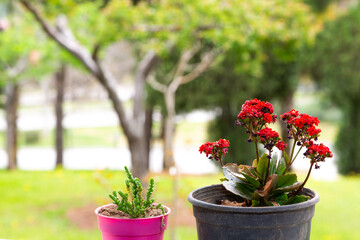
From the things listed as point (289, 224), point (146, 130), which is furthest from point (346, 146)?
point (289, 224)

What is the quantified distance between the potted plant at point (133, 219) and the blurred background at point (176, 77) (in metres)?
0.22

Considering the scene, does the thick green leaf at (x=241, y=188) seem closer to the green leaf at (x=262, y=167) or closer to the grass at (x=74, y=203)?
the green leaf at (x=262, y=167)

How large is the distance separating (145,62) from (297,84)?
3.91 metres

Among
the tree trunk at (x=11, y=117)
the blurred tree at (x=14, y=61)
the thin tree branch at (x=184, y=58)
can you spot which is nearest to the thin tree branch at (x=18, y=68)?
the blurred tree at (x=14, y=61)

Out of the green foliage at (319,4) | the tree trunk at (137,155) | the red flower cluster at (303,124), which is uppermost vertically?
the green foliage at (319,4)

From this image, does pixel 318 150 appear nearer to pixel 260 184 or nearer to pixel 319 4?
pixel 260 184

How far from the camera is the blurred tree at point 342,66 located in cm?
770

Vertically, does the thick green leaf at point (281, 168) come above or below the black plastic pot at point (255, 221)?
above

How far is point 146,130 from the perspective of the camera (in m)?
9.91

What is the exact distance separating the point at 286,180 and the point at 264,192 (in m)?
0.08

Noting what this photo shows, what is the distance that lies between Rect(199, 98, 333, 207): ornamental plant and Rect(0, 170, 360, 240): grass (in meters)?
2.63

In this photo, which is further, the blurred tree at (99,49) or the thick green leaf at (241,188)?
the blurred tree at (99,49)

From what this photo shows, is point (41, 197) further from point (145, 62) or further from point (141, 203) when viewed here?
point (141, 203)

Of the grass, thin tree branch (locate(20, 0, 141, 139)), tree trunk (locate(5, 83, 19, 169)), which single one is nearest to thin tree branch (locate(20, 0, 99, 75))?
thin tree branch (locate(20, 0, 141, 139))
